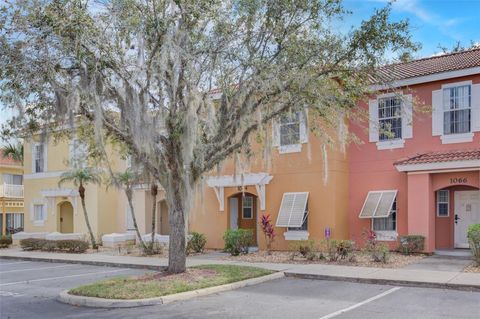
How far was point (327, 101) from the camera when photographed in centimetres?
1240

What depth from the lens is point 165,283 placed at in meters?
11.9

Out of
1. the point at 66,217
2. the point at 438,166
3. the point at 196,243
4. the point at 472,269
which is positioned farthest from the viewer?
the point at 66,217

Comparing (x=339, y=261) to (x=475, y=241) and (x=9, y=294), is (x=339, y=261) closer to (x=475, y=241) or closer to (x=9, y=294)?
(x=475, y=241)

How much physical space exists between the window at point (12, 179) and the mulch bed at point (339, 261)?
2643 centimetres

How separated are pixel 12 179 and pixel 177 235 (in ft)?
99.3

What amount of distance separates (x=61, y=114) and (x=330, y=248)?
9.22 meters

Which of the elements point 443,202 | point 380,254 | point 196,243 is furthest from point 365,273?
point 196,243

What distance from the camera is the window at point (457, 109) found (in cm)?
1762

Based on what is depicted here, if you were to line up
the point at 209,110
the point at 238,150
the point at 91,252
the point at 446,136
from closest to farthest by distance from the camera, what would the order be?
the point at 209,110
the point at 238,150
the point at 446,136
the point at 91,252

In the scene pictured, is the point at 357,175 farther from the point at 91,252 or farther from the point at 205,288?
the point at 91,252

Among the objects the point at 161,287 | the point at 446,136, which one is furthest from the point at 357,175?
the point at 161,287

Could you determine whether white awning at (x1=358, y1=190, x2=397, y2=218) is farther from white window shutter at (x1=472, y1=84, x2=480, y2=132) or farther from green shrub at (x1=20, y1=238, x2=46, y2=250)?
green shrub at (x1=20, y1=238, x2=46, y2=250)

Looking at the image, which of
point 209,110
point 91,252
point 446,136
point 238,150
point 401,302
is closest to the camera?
point 401,302

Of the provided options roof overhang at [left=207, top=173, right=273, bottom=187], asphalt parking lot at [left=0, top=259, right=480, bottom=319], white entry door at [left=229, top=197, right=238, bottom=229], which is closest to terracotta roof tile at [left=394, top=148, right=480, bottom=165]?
roof overhang at [left=207, top=173, right=273, bottom=187]
